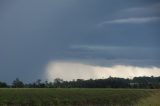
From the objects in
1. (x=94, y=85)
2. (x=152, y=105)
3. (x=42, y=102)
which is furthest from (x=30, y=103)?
(x=94, y=85)

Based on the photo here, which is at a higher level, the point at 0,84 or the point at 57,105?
the point at 0,84

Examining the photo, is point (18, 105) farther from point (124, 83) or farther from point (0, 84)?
point (124, 83)

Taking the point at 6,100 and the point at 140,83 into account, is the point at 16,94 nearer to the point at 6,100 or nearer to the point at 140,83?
the point at 6,100

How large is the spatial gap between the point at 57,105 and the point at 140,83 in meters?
83.5

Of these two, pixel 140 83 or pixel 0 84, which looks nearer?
pixel 0 84

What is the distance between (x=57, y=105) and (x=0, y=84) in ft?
203

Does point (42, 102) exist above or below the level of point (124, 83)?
below

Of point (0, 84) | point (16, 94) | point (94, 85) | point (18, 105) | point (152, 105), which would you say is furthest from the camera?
point (94, 85)

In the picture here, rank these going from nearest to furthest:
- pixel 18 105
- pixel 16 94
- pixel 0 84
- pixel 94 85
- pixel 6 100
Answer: pixel 18 105, pixel 6 100, pixel 16 94, pixel 0 84, pixel 94 85

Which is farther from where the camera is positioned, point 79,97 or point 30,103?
point 79,97

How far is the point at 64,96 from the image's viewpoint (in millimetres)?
76562

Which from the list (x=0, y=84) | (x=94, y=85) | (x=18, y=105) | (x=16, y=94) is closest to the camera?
(x=18, y=105)

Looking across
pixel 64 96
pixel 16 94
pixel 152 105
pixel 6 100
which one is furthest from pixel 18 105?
pixel 152 105

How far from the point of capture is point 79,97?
76688 millimetres
